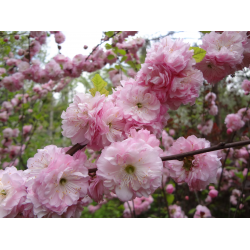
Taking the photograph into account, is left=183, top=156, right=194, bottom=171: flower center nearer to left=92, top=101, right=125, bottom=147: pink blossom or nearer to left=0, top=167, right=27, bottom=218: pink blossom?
left=92, top=101, right=125, bottom=147: pink blossom

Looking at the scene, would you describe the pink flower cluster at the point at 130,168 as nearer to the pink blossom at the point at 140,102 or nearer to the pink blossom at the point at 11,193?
the pink blossom at the point at 140,102

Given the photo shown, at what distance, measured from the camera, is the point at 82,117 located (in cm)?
79

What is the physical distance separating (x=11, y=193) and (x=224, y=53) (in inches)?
48.1

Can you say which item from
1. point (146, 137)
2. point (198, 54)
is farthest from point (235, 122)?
point (146, 137)

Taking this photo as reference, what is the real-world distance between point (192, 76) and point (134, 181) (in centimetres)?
58

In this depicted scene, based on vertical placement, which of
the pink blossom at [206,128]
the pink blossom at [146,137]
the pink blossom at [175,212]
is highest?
the pink blossom at [146,137]

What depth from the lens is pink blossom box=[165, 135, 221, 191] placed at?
871mm

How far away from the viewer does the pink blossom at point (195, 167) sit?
871 millimetres

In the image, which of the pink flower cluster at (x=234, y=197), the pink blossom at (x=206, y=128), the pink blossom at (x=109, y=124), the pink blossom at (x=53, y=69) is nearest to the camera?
the pink blossom at (x=109, y=124)

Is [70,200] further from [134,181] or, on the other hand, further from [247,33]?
[247,33]

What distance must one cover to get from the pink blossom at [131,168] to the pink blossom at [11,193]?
388 mm

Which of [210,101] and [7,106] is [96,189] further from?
[7,106]

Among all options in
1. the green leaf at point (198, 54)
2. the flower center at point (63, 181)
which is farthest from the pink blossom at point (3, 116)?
the green leaf at point (198, 54)
